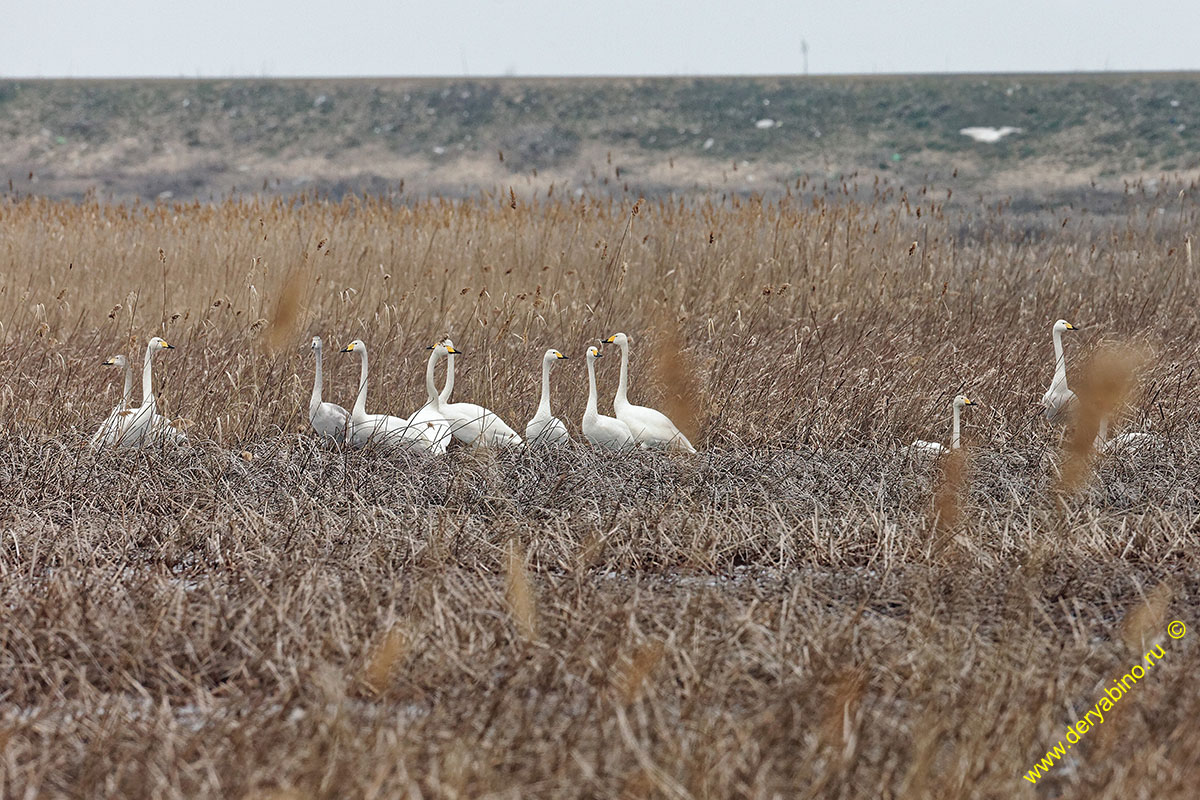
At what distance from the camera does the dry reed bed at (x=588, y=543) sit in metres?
2.81

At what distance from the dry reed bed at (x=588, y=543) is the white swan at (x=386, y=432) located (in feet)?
0.59

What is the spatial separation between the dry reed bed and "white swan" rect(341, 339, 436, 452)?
0.18 meters

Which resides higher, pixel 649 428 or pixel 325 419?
pixel 325 419

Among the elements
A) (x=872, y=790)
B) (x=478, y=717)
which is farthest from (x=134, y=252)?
(x=872, y=790)

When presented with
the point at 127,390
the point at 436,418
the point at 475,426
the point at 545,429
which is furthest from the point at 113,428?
the point at 545,429

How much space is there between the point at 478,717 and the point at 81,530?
6.82 feet

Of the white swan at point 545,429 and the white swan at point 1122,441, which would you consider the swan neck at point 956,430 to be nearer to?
the white swan at point 1122,441

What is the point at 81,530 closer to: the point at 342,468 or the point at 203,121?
the point at 342,468

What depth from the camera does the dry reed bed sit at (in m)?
2.81

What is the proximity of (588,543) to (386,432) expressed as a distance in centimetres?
165

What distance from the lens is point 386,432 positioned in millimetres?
5781

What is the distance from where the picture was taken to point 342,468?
17.6ft

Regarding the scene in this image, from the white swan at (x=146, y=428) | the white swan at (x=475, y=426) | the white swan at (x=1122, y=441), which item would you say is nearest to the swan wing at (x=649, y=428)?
the white swan at (x=475, y=426)

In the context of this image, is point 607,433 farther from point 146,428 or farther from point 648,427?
point 146,428
